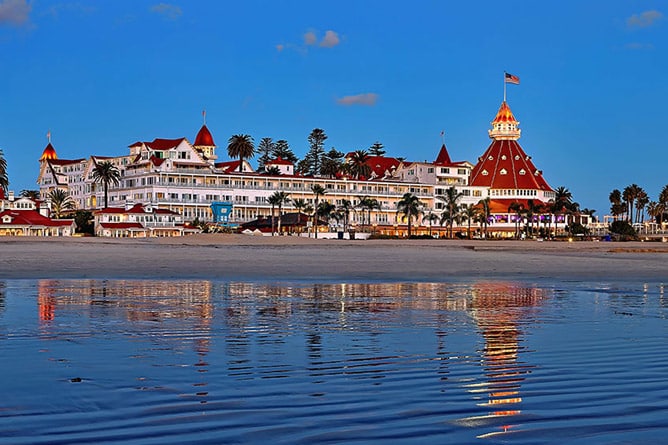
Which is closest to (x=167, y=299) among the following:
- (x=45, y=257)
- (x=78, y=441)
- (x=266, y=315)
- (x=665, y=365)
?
(x=266, y=315)

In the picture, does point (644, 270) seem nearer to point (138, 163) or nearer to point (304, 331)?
point (304, 331)

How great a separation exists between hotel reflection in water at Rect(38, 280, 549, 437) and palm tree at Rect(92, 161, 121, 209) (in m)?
96.7

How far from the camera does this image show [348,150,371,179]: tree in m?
154

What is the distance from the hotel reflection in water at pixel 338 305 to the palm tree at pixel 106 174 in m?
96.7

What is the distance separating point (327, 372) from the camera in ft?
32.4

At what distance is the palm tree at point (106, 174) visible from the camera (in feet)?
395

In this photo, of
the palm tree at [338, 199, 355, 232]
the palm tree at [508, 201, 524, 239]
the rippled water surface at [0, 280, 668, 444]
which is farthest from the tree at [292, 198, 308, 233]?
the rippled water surface at [0, 280, 668, 444]

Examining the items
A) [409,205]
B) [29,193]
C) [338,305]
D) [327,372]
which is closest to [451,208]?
[409,205]

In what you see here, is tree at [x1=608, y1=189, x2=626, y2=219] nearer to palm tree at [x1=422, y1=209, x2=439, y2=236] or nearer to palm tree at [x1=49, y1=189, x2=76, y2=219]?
palm tree at [x1=422, y1=209, x2=439, y2=236]

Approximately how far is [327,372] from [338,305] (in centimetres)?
991

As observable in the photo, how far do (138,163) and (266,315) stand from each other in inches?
4263

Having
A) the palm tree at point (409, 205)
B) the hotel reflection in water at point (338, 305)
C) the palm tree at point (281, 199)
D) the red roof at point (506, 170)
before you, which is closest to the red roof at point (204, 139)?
the palm tree at point (281, 199)

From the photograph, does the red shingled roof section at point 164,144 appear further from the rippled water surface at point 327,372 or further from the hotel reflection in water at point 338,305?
the rippled water surface at point 327,372

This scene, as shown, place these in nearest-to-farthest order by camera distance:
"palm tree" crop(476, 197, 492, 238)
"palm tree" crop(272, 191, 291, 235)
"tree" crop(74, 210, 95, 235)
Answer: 1. "tree" crop(74, 210, 95, 235)
2. "palm tree" crop(272, 191, 291, 235)
3. "palm tree" crop(476, 197, 492, 238)
